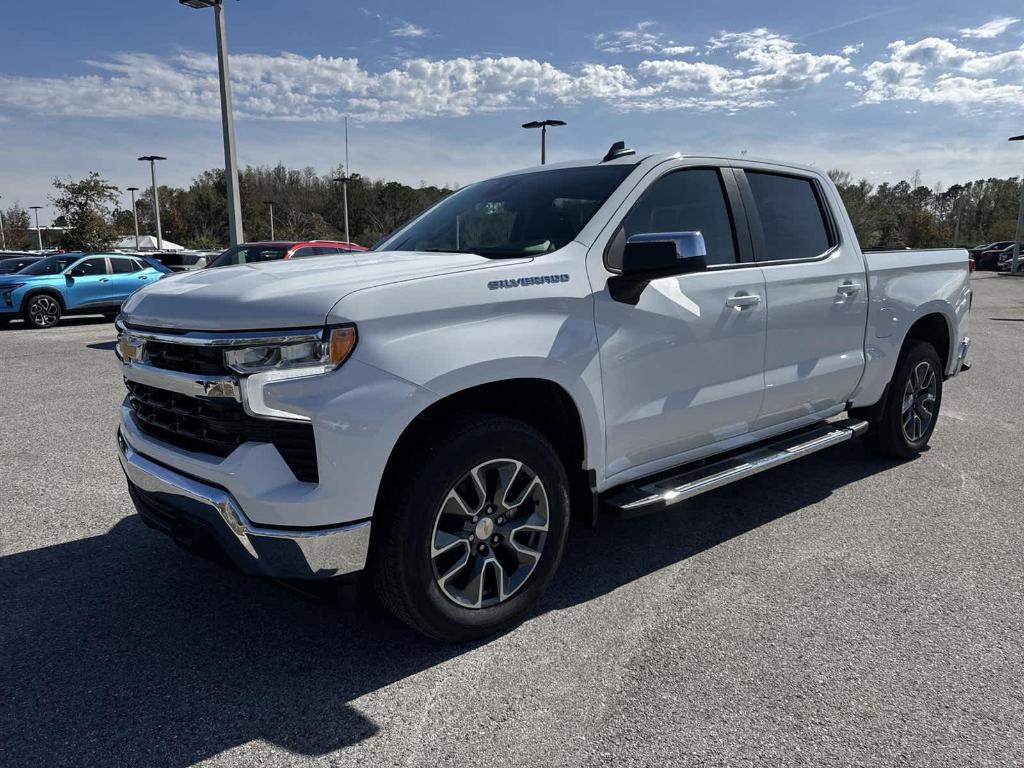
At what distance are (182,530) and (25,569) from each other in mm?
1509

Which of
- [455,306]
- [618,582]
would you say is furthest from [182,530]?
[618,582]

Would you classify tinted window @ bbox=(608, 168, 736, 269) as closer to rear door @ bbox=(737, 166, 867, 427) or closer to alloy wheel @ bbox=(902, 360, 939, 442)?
rear door @ bbox=(737, 166, 867, 427)

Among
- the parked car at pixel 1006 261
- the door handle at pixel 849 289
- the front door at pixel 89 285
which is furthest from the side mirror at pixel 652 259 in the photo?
the parked car at pixel 1006 261

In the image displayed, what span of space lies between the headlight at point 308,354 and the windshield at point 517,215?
0.99 meters

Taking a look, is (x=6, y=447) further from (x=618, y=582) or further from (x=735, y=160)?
(x=735, y=160)

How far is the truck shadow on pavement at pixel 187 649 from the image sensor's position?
2430mm

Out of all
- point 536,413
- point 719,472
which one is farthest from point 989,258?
point 536,413

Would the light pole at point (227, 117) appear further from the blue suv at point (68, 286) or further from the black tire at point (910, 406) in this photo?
the black tire at point (910, 406)

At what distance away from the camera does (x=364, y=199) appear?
255 feet

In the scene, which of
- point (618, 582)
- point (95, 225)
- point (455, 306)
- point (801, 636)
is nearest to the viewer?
point (455, 306)

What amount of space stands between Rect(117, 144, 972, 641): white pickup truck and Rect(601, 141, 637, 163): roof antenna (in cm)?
8

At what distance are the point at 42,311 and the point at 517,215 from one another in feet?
49.6

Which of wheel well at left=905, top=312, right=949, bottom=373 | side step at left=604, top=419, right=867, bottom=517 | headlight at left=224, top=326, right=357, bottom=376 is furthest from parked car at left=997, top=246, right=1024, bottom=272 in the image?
headlight at left=224, top=326, right=357, bottom=376

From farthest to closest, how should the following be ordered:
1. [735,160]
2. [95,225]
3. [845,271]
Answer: [95,225] < [845,271] < [735,160]
